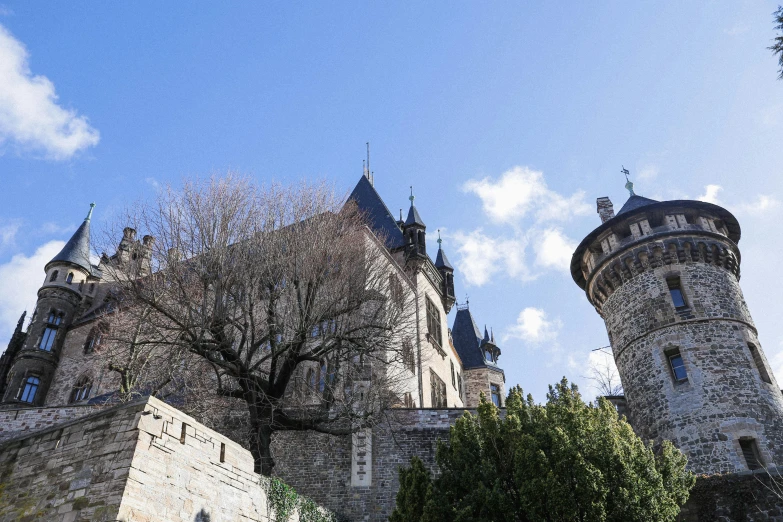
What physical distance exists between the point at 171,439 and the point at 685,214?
18351 mm

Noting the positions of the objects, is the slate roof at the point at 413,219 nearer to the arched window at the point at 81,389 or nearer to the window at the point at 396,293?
the window at the point at 396,293

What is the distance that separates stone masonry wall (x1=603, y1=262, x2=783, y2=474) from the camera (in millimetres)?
16469

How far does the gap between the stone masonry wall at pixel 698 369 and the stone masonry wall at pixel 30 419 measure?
16723mm

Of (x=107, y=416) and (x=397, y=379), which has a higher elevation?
(x=397, y=379)

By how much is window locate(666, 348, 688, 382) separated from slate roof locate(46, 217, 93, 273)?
29305 millimetres

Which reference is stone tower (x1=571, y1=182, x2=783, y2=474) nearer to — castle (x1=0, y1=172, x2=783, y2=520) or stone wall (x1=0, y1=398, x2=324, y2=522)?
castle (x1=0, y1=172, x2=783, y2=520)

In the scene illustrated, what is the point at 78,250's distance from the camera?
1320 inches

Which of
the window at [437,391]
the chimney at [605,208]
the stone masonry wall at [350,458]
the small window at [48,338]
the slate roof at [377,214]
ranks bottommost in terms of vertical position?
the stone masonry wall at [350,458]

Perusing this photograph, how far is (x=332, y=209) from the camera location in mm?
17344

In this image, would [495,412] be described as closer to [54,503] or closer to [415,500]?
[415,500]

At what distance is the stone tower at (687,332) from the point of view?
16.6 metres

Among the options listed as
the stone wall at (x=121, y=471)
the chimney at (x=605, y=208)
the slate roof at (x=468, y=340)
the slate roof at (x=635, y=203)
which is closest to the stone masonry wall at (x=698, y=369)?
the slate roof at (x=635, y=203)

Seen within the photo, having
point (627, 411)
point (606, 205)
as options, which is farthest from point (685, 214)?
point (627, 411)

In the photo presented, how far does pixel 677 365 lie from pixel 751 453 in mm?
2998
